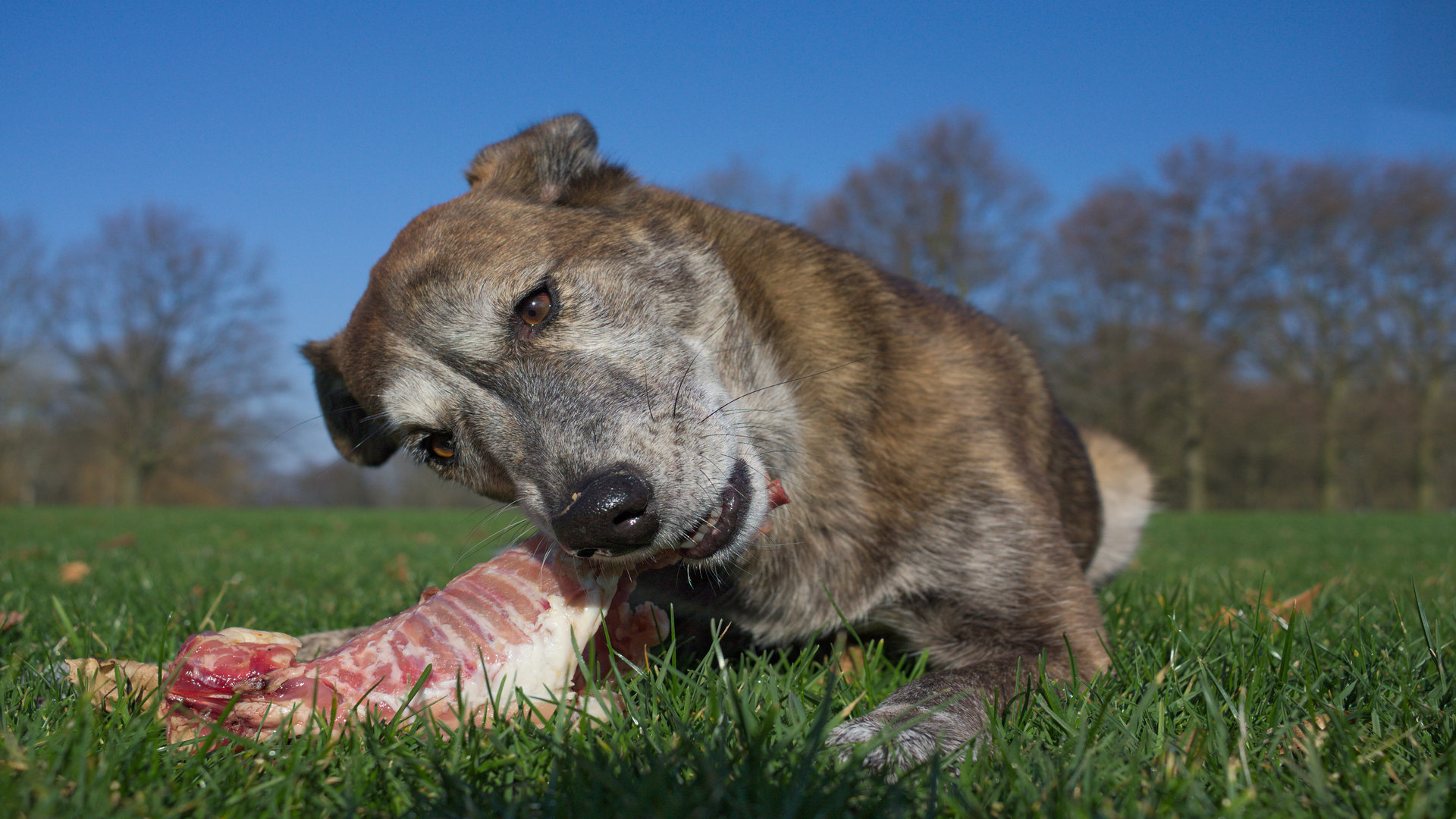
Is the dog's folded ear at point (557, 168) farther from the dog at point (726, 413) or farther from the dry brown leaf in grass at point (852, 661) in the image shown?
the dry brown leaf in grass at point (852, 661)

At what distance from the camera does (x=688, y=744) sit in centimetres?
156

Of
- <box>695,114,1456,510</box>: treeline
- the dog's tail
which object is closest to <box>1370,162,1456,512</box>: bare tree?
<box>695,114,1456,510</box>: treeline

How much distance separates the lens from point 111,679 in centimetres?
210

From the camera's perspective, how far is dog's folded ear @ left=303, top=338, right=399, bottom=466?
3.33 metres

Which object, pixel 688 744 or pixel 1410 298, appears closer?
pixel 688 744

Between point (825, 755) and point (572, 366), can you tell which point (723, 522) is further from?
point (825, 755)

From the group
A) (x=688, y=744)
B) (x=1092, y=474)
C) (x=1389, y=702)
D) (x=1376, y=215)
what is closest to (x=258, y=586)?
(x=688, y=744)

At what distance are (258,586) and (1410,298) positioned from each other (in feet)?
103

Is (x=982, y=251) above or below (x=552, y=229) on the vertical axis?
above

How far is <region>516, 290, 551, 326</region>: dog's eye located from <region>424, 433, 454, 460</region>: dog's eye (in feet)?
1.63

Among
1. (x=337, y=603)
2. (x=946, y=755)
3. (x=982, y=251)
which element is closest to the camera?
(x=946, y=755)

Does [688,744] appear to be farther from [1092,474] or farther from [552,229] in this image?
[1092,474]

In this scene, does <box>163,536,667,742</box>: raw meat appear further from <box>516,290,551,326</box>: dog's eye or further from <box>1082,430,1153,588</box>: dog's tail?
<box>1082,430,1153,588</box>: dog's tail

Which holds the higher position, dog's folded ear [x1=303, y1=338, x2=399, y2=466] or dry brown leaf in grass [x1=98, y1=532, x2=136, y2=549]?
dog's folded ear [x1=303, y1=338, x2=399, y2=466]
